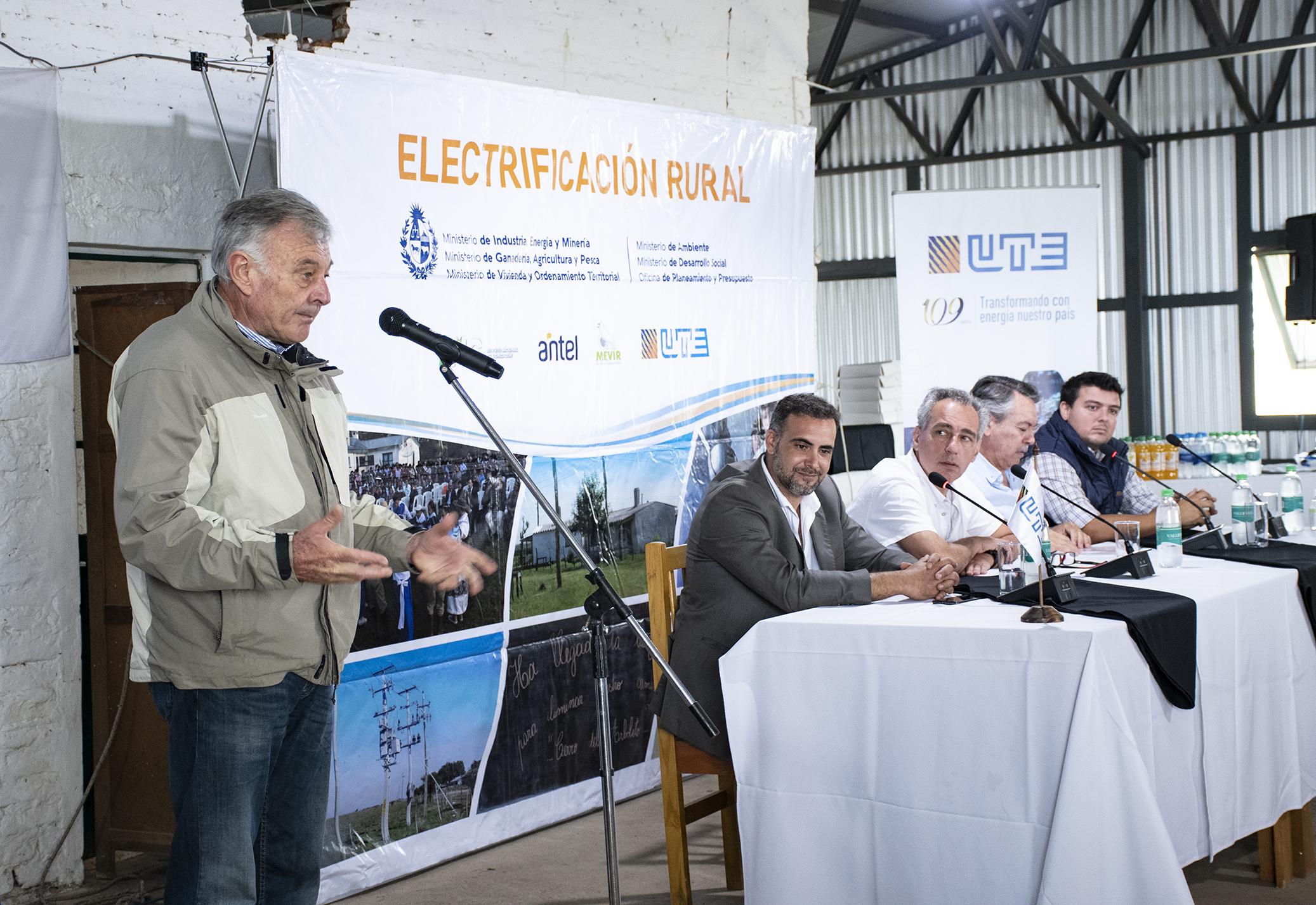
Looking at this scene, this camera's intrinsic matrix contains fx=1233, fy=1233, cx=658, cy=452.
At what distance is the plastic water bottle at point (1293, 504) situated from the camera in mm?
3766

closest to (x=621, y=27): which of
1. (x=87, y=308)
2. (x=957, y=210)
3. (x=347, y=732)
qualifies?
(x=87, y=308)

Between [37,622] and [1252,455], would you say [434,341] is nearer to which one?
[37,622]

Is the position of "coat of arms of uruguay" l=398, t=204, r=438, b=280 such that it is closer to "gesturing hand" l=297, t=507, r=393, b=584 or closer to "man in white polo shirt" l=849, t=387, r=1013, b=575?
"man in white polo shirt" l=849, t=387, r=1013, b=575

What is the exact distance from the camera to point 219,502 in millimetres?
A: 1908

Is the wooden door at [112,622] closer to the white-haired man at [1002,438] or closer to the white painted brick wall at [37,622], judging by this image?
the white painted brick wall at [37,622]

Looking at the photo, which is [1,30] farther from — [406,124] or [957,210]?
[957,210]

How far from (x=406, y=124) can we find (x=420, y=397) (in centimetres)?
75

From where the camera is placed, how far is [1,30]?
115 inches

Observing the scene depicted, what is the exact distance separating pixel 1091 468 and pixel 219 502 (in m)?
3.39

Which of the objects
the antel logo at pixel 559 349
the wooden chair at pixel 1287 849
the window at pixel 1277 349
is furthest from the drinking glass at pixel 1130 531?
the window at pixel 1277 349

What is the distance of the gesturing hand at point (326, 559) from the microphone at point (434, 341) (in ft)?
1.46

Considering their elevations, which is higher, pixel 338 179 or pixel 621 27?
pixel 621 27

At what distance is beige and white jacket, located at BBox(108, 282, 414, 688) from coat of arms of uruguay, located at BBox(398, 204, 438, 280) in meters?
1.35

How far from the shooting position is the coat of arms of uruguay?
11.1 ft
